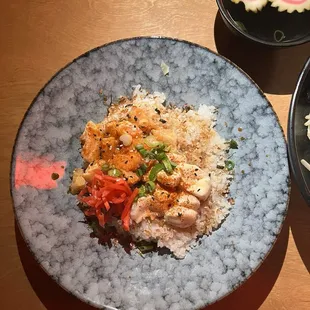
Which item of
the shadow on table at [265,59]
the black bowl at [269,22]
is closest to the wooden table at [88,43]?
the shadow on table at [265,59]

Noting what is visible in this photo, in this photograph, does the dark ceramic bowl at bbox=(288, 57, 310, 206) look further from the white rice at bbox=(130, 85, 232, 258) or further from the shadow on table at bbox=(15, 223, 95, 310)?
the shadow on table at bbox=(15, 223, 95, 310)

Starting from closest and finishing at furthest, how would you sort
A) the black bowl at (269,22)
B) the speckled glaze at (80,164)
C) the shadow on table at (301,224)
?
the speckled glaze at (80,164) < the shadow on table at (301,224) < the black bowl at (269,22)

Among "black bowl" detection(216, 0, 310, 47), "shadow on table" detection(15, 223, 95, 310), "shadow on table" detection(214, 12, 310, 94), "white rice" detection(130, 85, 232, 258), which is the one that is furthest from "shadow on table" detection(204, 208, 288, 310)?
"black bowl" detection(216, 0, 310, 47)

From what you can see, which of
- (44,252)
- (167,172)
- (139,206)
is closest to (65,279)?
(44,252)

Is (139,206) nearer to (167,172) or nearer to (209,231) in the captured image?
(167,172)

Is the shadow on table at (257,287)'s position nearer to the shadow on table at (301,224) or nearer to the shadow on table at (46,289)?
the shadow on table at (301,224)

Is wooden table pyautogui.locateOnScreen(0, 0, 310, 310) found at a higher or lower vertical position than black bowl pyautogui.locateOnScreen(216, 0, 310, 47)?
lower

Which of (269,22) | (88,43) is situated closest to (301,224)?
(269,22)
